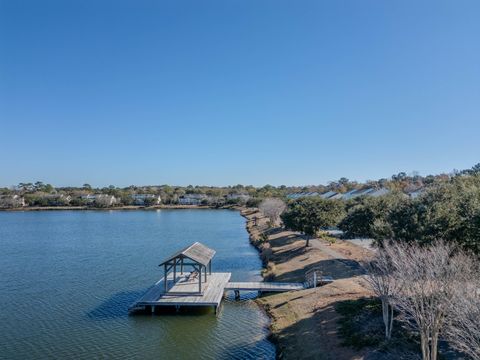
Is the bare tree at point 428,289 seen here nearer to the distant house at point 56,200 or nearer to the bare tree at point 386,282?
the bare tree at point 386,282

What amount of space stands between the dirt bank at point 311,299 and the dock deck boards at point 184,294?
3.78 meters

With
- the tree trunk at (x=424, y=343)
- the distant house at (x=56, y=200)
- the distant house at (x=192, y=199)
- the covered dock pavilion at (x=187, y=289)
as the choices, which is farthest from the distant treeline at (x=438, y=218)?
the distant house at (x=56, y=200)

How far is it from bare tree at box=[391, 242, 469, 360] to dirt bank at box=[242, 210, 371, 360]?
146 inches

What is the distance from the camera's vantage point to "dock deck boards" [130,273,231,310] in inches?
1029

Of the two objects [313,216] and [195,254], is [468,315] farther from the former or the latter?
[313,216]

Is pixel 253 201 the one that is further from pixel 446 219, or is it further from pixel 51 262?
pixel 446 219

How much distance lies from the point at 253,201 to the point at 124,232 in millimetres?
68553

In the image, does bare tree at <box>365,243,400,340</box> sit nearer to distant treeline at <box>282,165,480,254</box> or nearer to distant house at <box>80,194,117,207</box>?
distant treeline at <box>282,165,480,254</box>

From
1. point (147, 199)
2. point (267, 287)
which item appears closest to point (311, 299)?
point (267, 287)

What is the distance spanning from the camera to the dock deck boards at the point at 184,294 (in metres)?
26.1

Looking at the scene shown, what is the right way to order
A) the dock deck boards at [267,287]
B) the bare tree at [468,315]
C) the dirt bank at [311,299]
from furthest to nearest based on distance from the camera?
the dock deck boards at [267,287] < the dirt bank at [311,299] < the bare tree at [468,315]

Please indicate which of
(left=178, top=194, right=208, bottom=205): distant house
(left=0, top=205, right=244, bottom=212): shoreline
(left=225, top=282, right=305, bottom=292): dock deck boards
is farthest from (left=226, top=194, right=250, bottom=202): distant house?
(left=225, top=282, right=305, bottom=292): dock deck boards

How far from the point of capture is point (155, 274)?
1449 inches

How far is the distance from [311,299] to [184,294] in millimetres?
9282
